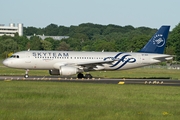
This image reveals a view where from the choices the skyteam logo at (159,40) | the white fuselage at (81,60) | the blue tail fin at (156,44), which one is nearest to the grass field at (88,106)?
the white fuselage at (81,60)

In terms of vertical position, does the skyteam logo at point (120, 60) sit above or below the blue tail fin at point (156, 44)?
below

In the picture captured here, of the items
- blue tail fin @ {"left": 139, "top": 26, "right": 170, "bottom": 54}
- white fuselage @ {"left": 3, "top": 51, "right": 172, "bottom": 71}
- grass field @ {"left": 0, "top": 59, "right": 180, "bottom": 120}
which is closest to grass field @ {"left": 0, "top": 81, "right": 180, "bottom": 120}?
grass field @ {"left": 0, "top": 59, "right": 180, "bottom": 120}

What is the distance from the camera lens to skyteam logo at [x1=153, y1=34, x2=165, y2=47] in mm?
62812

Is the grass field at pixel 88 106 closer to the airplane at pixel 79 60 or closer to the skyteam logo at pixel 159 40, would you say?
the airplane at pixel 79 60

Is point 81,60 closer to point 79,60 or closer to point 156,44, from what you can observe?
point 79,60

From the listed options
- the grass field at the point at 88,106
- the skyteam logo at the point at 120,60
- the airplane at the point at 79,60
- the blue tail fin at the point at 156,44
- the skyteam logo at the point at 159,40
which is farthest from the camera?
the skyteam logo at the point at 159,40

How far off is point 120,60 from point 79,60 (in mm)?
4847

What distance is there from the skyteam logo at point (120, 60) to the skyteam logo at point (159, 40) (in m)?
3.62

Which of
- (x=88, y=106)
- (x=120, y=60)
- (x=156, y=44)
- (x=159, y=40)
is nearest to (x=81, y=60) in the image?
(x=120, y=60)

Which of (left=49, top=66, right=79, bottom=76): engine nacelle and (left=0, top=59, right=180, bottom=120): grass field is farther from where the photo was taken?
(left=49, top=66, right=79, bottom=76): engine nacelle

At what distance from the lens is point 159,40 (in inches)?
2479

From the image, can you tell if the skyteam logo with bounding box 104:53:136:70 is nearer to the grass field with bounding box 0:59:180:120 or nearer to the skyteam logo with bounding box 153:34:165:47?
the skyteam logo with bounding box 153:34:165:47

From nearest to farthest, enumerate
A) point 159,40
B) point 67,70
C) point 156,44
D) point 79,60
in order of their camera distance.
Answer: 1. point 67,70
2. point 79,60
3. point 156,44
4. point 159,40

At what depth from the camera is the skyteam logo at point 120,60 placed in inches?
2379
